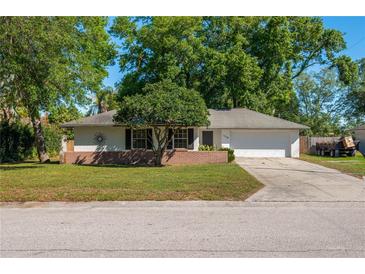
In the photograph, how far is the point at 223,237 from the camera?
562 cm

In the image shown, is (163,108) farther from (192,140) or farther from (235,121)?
(235,121)

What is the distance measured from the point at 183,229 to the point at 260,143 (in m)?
20.3

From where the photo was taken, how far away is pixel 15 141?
78.1 feet

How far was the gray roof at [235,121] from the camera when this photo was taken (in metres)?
23.2

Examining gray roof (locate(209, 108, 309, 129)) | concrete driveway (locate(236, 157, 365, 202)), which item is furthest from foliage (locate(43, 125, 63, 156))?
concrete driveway (locate(236, 157, 365, 202))

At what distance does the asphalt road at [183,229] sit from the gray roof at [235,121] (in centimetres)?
1510

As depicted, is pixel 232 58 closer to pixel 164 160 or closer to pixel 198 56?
pixel 198 56

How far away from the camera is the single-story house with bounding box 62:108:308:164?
21609 mm

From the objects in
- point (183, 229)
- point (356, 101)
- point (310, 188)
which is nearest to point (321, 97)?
point (356, 101)

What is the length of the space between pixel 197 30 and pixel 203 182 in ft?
69.5

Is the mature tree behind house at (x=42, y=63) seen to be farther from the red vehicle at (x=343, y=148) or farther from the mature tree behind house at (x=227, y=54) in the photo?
the red vehicle at (x=343, y=148)

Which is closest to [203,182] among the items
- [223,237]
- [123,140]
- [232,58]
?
[223,237]

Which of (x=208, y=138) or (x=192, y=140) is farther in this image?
(x=208, y=138)

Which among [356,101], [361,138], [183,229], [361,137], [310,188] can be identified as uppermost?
[356,101]
